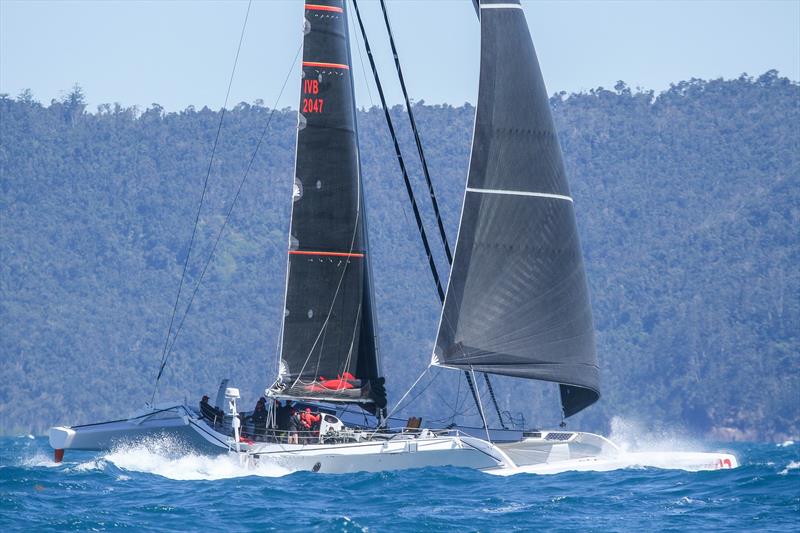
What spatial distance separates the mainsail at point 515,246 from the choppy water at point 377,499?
6.43ft

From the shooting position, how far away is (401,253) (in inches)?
5133

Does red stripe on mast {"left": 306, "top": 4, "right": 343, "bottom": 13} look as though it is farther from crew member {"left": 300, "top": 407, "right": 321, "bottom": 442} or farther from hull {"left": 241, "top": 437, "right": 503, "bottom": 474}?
hull {"left": 241, "top": 437, "right": 503, "bottom": 474}

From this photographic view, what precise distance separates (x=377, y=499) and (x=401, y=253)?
108 metres

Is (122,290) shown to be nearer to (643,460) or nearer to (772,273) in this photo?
(772,273)

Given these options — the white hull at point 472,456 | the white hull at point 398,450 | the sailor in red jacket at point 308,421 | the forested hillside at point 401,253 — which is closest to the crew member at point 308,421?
the sailor in red jacket at point 308,421

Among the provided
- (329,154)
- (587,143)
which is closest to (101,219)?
(587,143)

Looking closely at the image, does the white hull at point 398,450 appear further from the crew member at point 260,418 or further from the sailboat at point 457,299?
the crew member at point 260,418

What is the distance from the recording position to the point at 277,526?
19.8m

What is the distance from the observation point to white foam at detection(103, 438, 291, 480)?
2558 cm

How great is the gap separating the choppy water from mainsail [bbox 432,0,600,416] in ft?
6.43

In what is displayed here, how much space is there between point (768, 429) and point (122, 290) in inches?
2114

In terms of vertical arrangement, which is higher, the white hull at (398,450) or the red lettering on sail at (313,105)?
the red lettering on sail at (313,105)

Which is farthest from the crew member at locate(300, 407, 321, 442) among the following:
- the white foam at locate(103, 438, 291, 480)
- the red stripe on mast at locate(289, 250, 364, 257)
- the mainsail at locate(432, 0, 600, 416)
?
the red stripe on mast at locate(289, 250, 364, 257)

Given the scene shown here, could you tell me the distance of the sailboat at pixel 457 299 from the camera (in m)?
25.5
